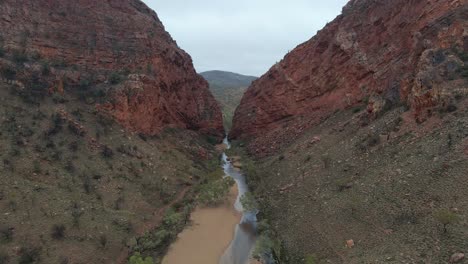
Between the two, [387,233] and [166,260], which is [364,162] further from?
[166,260]

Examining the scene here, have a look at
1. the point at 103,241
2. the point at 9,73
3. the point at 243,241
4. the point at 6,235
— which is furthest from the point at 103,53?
the point at 243,241

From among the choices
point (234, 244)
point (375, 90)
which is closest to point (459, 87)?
point (375, 90)

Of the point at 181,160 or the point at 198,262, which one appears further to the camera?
the point at 181,160

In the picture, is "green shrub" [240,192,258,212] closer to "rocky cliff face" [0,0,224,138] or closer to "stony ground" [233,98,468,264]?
"stony ground" [233,98,468,264]

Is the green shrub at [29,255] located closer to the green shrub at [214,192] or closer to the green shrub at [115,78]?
the green shrub at [214,192]

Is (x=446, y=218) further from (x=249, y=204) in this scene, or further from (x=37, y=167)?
(x=37, y=167)
